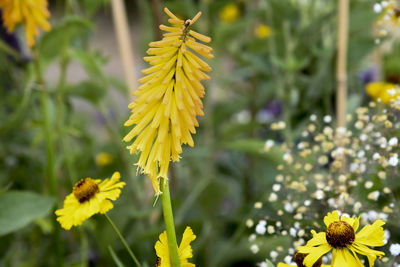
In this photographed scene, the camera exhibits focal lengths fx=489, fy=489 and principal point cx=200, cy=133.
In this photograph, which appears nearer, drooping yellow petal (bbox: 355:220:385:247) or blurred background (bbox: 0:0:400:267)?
drooping yellow petal (bbox: 355:220:385:247)

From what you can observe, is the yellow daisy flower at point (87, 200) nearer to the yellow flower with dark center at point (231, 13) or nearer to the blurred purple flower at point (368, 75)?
the blurred purple flower at point (368, 75)

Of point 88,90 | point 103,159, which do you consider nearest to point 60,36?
point 88,90

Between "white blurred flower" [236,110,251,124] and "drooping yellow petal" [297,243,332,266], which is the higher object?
"white blurred flower" [236,110,251,124]

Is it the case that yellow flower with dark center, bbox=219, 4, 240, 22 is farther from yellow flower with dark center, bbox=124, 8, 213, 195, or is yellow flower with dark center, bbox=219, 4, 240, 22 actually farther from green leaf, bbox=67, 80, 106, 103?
yellow flower with dark center, bbox=124, 8, 213, 195

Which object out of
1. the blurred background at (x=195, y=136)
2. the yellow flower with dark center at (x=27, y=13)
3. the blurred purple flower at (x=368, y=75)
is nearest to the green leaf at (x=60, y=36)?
the blurred background at (x=195, y=136)

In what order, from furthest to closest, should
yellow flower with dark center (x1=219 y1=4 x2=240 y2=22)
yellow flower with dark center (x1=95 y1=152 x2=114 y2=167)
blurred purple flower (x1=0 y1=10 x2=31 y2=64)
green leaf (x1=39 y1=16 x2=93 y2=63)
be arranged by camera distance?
yellow flower with dark center (x1=219 y1=4 x2=240 y2=22)
yellow flower with dark center (x1=95 y1=152 x2=114 y2=167)
blurred purple flower (x1=0 y1=10 x2=31 y2=64)
green leaf (x1=39 y1=16 x2=93 y2=63)

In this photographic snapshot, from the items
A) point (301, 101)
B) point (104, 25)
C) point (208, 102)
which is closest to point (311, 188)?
point (301, 101)

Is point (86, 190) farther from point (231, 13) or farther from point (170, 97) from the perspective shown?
point (231, 13)

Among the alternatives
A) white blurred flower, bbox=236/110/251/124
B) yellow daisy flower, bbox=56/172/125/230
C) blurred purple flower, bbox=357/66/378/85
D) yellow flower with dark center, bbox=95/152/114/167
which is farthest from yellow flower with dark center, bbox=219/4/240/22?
yellow daisy flower, bbox=56/172/125/230
